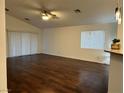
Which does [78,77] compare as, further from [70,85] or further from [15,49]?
[15,49]

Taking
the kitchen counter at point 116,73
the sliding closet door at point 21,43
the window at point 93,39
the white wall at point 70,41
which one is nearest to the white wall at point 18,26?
the sliding closet door at point 21,43

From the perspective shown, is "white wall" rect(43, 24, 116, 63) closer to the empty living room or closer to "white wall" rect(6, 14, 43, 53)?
the empty living room

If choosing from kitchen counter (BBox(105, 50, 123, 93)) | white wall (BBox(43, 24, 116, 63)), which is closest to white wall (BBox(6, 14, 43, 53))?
white wall (BBox(43, 24, 116, 63))

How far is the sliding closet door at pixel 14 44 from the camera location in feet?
25.3

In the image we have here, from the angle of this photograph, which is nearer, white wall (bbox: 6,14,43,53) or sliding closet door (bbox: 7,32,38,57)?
white wall (bbox: 6,14,43,53)

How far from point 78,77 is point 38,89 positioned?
1.40 metres

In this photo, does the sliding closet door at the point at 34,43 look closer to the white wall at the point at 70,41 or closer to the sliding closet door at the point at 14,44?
the white wall at the point at 70,41

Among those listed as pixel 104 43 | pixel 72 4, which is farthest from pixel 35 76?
pixel 104 43

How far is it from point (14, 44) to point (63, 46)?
3101mm

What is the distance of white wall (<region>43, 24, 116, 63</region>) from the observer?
6.21 m

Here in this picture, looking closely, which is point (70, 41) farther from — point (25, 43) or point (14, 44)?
point (14, 44)

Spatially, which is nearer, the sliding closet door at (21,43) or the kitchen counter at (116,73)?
the kitchen counter at (116,73)

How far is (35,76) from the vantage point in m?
3.97

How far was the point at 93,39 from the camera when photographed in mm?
6754
